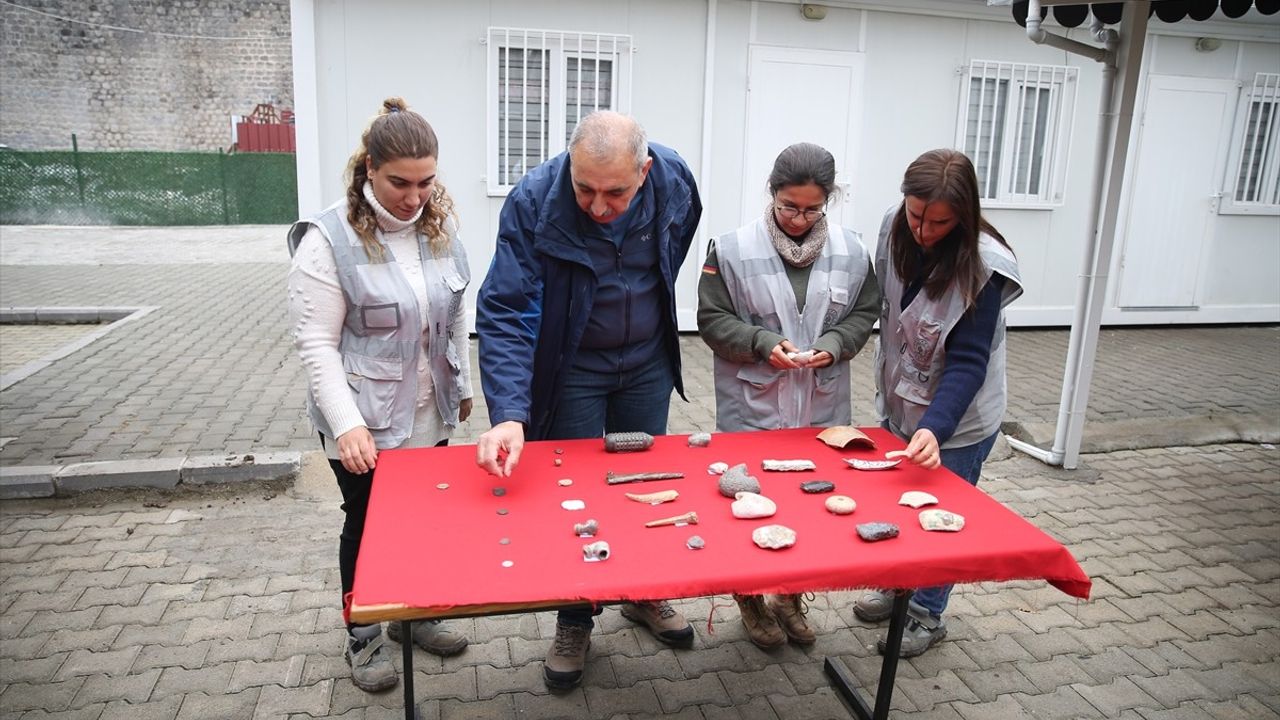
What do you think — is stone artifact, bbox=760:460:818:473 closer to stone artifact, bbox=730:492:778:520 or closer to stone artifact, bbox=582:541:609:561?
stone artifact, bbox=730:492:778:520

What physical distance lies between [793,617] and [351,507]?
1.58 meters

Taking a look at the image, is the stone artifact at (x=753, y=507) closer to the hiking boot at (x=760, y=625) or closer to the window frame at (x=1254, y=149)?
the hiking boot at (x=760, y=625)

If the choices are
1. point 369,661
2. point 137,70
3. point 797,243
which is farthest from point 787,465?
point 137,70

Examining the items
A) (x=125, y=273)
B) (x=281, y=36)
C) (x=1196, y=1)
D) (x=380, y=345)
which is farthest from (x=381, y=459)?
(x=281, y=36)

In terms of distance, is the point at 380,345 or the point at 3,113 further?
the point at 3,113

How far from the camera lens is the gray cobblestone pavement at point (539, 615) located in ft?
9.01

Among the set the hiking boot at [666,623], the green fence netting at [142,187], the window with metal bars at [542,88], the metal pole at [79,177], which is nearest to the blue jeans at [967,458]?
the hiking boot at [666,623]

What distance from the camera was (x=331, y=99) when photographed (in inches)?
267

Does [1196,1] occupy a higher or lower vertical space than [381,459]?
higher

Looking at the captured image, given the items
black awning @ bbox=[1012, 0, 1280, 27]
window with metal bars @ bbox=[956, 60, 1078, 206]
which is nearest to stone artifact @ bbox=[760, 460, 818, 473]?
black awning @ bbox=[1012, 0, 1280, 27]

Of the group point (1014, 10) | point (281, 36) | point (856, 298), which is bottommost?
point (856, 298)

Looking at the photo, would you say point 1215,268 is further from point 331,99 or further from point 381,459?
point 381,459

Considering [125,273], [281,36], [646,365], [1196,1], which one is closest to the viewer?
[646,365]

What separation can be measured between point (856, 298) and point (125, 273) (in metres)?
11.4
